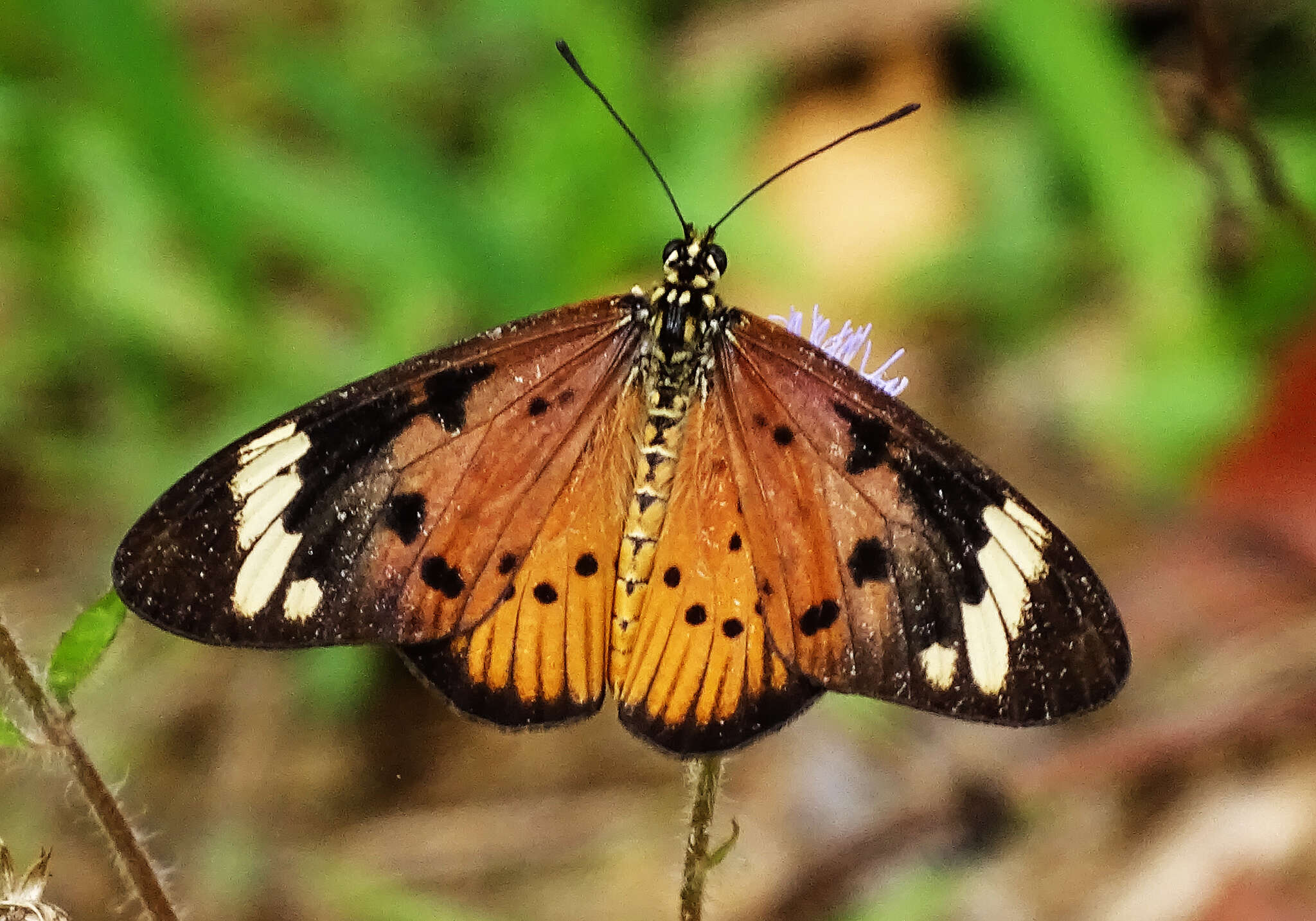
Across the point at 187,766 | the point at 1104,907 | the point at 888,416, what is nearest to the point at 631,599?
the point at 888,416

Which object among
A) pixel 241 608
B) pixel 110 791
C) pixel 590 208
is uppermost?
pixel 590 208

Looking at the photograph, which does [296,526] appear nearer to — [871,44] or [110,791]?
[110,791]

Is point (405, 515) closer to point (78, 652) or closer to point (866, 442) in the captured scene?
point (78, 652)

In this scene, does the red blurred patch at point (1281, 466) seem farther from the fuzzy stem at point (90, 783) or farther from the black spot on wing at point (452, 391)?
the fuzzy stem at point (90, 783)

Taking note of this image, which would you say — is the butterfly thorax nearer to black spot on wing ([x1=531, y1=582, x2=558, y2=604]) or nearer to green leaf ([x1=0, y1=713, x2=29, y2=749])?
black spot on wing ([x1=531, y1=582, x2=558, y2=604])

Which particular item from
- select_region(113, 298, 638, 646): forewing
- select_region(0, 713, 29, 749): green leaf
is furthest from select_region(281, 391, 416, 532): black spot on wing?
select_region(0, 713, 29, 749): green leaf

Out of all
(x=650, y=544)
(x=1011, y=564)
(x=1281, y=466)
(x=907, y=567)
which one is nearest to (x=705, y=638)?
(x=650, y=544)

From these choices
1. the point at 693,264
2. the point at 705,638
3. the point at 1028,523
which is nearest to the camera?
the point at 1028,523

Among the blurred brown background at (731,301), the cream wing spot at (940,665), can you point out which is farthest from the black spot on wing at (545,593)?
the blurred brown background at (731,301)
